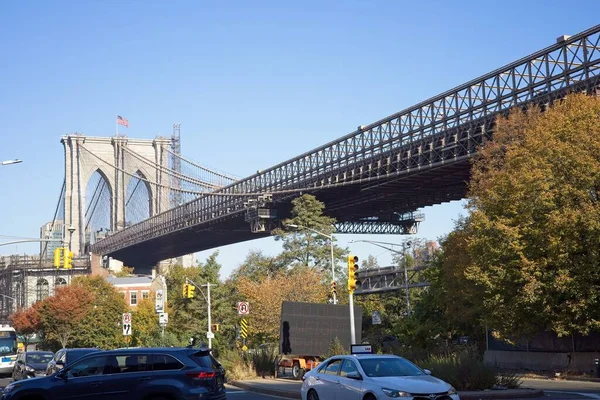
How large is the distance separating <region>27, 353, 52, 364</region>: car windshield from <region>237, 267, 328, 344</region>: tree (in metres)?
24.4

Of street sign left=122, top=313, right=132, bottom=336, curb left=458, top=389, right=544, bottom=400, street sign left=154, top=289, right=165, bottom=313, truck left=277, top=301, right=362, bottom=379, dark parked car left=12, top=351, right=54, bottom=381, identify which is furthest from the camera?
street sign left=154, top=289, right=165, bottom=313

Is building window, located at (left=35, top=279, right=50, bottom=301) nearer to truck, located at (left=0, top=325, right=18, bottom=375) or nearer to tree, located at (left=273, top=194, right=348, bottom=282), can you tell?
tree, located at (left=273, top=194, right=348, bottom=282)

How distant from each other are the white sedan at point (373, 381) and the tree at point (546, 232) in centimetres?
1509

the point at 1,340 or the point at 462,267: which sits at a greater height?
the point at 462,267

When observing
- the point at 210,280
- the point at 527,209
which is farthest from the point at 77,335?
the point at 527,209

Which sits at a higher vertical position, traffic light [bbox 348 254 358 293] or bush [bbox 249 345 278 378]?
traffic light [bbox 348 254 358 293]

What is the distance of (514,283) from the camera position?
33656 millimetres

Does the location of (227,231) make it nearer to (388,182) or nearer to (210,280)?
(210,280)

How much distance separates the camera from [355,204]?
86.2 meters

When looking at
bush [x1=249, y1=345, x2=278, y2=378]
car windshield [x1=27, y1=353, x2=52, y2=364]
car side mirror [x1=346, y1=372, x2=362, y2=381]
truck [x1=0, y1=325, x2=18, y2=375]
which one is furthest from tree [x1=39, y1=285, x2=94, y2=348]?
car side mirror [x1=346, y1=372, x2=362, y2=381]

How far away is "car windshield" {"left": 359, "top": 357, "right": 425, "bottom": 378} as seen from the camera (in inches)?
680

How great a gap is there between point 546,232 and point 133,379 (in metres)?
19.5

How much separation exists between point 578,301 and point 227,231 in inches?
3105

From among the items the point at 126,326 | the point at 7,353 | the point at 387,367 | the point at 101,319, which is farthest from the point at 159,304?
the point at 387,367
